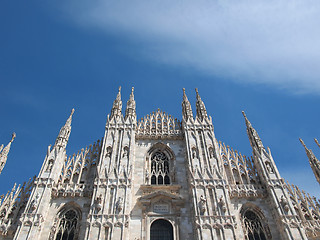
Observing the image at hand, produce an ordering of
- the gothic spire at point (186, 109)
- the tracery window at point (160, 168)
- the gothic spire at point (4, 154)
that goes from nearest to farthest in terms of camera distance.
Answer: the gothic spire at point (4, 154), the tracery window at point (160, 168), the gothic spire at point (186, 109)

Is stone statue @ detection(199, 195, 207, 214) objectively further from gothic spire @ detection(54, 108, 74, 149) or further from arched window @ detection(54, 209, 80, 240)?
gothic spire @ detection(54, 108, 74, 149)

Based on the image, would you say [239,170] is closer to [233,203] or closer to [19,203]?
[233,203]

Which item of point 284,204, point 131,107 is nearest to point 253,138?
point 284,204

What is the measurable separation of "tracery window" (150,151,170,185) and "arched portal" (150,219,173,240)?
3.14m

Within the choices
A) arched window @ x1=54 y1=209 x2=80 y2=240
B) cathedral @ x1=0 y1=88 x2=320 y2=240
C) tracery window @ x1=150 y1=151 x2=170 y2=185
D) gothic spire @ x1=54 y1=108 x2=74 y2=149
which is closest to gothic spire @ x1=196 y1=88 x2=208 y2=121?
cathedral @ x1=0 y1=88 x2=320 y2=240

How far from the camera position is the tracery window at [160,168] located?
1977 cm

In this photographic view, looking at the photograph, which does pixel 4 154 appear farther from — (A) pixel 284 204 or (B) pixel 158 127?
(A) pixel 284 204

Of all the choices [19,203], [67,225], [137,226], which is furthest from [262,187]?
[19,203]

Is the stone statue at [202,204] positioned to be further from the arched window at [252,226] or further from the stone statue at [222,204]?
the arched window at [252,226]

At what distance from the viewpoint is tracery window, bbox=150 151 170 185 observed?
778 inches

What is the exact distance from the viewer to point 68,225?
1684 cm

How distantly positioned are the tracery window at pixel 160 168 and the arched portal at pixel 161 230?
10.3ft

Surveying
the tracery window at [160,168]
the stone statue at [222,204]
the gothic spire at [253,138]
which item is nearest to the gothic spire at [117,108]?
the tracery window at [160,168]

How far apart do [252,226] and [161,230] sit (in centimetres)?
605
